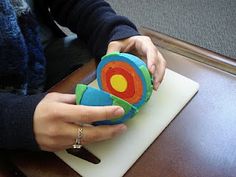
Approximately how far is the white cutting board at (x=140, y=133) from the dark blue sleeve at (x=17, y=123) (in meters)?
0.05

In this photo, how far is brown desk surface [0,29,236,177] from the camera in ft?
1.31

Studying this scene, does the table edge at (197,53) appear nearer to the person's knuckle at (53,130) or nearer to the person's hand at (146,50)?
the person's hand at (146,50)

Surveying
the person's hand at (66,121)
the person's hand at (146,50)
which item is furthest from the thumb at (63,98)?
the person's hand at (146,50)

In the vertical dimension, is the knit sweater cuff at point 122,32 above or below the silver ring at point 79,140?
above

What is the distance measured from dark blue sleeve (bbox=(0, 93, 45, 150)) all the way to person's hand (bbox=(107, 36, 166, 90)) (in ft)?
0.54

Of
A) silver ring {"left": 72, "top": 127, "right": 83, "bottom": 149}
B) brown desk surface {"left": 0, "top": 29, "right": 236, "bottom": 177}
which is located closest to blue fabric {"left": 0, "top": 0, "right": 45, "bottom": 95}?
brown desk surface {"left": 0, "top": 29, "right": 236, "bottom": 177}

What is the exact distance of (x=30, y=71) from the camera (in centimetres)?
56

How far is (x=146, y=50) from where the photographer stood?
1.61ft

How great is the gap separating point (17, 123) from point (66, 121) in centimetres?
6

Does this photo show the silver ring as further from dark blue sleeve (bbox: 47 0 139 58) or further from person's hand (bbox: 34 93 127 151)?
dark blue sleeve (bbox: 47 0 139 58)

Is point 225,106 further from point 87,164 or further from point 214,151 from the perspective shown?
point 87,164

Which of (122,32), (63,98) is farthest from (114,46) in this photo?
(63,98)

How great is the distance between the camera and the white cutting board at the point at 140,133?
0.40 m

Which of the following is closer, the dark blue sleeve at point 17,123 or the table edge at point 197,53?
the dark blue sleeve at point 17,123
